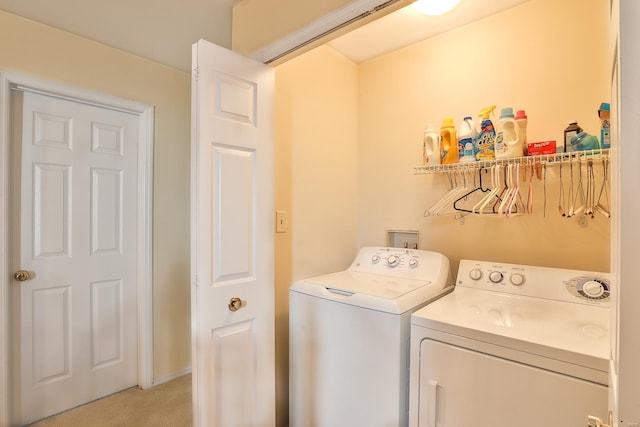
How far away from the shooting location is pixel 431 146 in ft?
6.07

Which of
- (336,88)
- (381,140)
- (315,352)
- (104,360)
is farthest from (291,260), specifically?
(104,360)

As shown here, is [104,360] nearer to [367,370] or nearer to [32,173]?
[32,173]

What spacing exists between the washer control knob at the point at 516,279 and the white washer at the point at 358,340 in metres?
0.31

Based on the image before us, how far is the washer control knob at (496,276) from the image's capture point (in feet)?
5.08

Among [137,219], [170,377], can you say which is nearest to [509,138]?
[137,219]

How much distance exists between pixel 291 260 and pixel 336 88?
1213 mm

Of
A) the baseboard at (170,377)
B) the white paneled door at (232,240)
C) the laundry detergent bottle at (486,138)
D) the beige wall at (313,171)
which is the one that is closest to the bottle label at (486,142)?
the laundry detergent bottle at (486,138)

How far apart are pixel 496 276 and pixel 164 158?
2250 millimetres

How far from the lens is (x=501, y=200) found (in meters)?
1.66

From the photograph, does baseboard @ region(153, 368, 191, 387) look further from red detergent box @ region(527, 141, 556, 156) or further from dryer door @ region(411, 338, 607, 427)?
red detergent box @ region(527, 141, 556, 156)

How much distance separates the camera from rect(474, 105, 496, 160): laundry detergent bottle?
1.63 m

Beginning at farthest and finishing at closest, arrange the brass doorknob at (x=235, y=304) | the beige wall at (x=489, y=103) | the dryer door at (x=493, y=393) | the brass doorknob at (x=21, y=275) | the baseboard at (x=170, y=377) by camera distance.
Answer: the baseboard at (x=170, y=377) → the brass doorknob at (x=21, y=275) → the beige wall at (x=489, y=103) → the brass doorknob at (x=235, y=304) → the dryer door at (x=493, y=393)

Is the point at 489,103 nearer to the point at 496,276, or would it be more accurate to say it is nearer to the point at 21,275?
the point at 496,276

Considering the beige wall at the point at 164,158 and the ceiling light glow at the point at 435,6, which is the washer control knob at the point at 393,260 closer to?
the ceiling light glow at the point at 435,6
